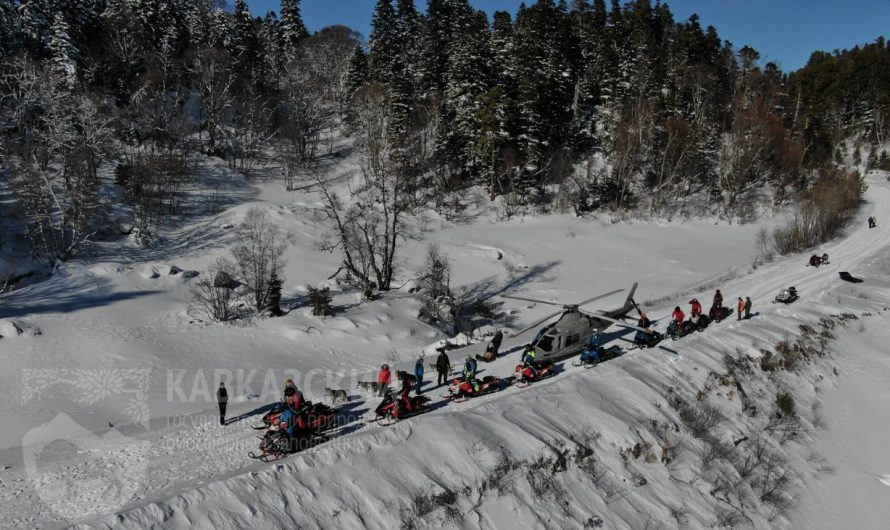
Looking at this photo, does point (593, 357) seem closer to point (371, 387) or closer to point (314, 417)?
point (371, 387)

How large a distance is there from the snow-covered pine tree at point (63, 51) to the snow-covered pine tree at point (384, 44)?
28.1 metres

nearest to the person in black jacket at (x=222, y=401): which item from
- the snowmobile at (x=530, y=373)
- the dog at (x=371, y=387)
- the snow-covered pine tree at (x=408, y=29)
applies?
the dog at (x=371, y=387)

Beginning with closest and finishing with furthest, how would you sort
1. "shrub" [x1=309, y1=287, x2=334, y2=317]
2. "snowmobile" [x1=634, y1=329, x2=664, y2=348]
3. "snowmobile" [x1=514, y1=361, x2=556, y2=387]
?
"snowmobile" [x1=514, y1=361, x2=556, y2=387]
"snowmobile" [x1=634, y1=329, x2=664, y2=348]
"shrub" [x1=309, y1=287, x2=334, y2=317]

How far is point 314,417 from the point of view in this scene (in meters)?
12.9

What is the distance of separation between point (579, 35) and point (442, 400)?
6035 centimetres

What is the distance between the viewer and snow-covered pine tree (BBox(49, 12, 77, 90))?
42.7 m

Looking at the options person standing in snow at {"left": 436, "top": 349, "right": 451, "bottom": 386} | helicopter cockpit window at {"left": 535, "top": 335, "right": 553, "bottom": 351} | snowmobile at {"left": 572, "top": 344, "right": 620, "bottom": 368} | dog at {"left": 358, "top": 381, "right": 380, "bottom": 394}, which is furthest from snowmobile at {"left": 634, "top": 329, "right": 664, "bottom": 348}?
dog at {"left": 358, "top": 381, "right": 380, "bottom": 394}

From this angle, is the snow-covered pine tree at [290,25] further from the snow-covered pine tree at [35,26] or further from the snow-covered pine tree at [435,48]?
the snow-covered pine tree at [35,26]

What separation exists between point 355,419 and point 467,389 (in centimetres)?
347

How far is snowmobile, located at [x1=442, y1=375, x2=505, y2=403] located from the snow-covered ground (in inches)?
16.1

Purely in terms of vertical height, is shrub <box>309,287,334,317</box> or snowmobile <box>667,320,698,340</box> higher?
snowmobile <box>667,320,698,340</box>

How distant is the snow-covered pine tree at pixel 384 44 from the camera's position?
58.8m

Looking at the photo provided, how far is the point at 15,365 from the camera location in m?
16.6

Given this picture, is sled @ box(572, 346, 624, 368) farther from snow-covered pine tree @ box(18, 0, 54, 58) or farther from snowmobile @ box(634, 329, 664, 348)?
snow-covered pine tree @ box(18, 0, 54, 58)
